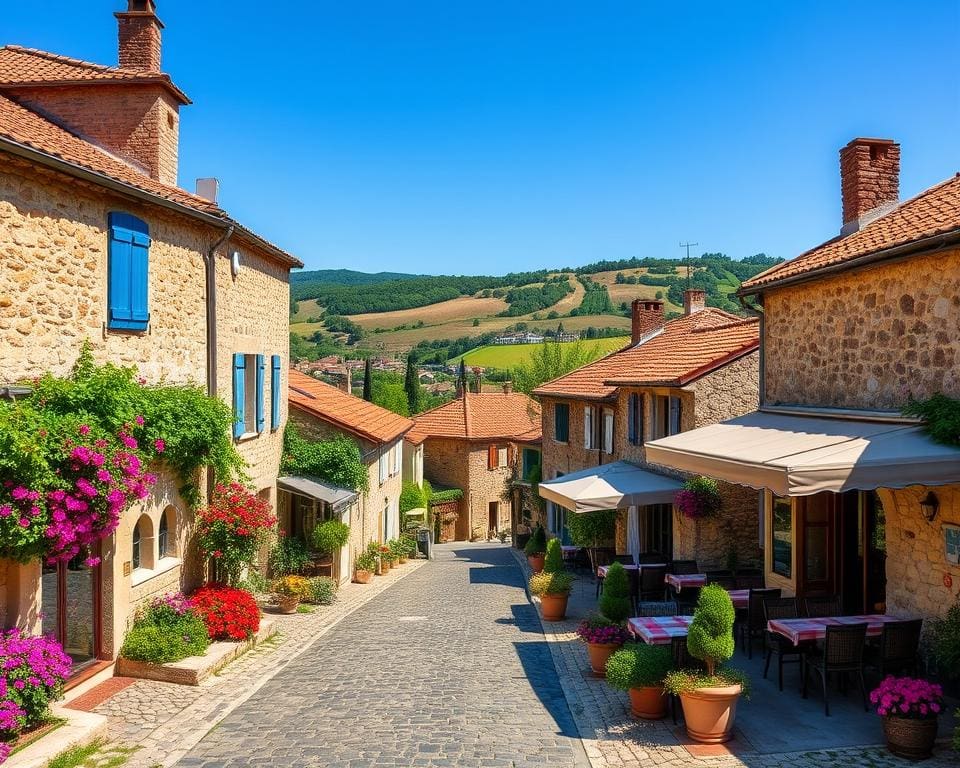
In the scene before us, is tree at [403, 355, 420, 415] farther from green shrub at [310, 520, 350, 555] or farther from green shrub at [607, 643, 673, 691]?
green shrub at [607, 643, 673, 691]

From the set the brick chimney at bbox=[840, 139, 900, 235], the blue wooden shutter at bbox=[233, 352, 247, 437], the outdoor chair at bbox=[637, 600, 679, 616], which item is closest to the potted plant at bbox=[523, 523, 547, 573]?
the blue wooden shutter at bbox=[233, 352, 247, 437]

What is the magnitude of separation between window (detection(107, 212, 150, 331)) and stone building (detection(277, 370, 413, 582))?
819cm

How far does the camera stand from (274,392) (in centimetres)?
1986

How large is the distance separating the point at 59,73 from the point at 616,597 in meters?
15.7

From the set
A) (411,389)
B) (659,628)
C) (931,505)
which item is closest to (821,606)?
(931,505)

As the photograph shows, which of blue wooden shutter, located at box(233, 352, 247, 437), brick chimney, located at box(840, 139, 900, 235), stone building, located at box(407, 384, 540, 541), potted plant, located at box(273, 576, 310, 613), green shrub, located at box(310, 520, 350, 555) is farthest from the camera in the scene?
stone building, located at box(407, 384, 540, 541)

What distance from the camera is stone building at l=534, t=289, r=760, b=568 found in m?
18.7

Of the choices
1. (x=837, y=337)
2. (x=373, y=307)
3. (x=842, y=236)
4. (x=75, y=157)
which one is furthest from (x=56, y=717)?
(x=373, y=307)

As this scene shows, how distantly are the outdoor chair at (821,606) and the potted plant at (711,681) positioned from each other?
111 inches

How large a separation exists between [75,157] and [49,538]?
5601 mm

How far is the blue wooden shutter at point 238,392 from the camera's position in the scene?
16517 millimetres

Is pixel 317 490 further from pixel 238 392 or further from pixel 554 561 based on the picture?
pixel 554 561

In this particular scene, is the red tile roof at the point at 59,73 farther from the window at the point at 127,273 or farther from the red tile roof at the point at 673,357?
the red tile roof at the point at 673,357

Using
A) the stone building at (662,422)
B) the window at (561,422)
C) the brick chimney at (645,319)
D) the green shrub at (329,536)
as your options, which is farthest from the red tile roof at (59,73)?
the brick chimney at (645,319)
